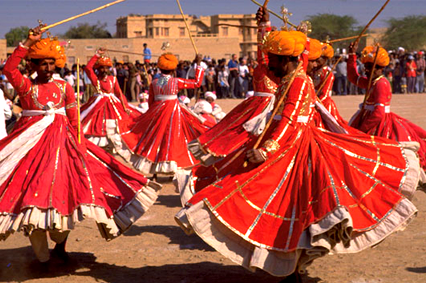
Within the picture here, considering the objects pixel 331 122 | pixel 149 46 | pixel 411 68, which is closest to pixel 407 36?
pixel 149 46

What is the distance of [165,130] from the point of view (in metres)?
10.9

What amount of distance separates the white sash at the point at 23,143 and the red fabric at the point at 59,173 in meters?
0.04

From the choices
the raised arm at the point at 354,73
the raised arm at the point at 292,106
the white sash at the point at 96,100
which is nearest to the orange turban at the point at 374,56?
the raised arm at the point at 354,73

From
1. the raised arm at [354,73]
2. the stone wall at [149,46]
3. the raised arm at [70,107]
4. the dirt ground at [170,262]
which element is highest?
the stone wall at [149,46]

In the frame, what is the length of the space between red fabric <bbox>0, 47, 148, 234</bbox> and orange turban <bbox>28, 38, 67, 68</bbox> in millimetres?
261

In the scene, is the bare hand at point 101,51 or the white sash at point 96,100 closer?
the bare hand at point 101,51

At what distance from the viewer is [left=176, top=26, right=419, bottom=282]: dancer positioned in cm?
515

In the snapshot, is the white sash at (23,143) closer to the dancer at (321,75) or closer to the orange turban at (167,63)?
the dancer at (321,75)

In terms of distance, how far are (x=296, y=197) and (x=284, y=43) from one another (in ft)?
4.17

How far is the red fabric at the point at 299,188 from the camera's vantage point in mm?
5230

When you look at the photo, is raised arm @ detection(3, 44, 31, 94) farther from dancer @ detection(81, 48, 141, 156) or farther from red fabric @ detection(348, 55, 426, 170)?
dancer @ detection(81, 48, 141, 156)

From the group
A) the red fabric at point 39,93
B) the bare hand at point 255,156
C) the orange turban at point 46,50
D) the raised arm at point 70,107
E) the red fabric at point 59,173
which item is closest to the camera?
the bare hand at point 255,156

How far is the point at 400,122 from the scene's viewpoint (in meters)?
8.62

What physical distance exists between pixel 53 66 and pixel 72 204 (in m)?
1.46
